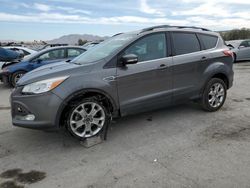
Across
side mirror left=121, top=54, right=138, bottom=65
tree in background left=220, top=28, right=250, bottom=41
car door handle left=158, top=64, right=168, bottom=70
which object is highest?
tree in background left=220, top=28, right=250, bottom=41

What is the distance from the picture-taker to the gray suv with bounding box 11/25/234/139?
4.01 metres

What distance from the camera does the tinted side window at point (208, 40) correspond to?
18.3 ft

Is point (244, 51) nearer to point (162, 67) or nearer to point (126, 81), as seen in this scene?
point (162, 67)

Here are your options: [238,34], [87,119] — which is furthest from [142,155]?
[238,34]

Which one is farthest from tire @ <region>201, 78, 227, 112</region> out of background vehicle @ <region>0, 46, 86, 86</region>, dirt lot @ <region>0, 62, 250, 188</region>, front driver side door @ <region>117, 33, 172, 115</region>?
background vehicle @ <region>0, 46, 86, 86</region>

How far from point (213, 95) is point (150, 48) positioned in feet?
5.95

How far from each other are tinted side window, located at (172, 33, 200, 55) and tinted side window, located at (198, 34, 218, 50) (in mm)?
194

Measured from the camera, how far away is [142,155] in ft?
12.7

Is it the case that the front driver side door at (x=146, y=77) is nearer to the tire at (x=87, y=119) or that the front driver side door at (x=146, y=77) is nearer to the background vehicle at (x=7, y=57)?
the tire at (x=87, y=119)

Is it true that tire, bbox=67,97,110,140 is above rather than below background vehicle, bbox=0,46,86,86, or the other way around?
below

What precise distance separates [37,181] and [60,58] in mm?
7273

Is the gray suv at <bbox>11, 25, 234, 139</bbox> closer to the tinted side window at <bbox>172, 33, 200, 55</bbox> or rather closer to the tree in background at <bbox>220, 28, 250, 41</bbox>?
the tinted side window at <bbox>172, 33, 200, 55</bbox>

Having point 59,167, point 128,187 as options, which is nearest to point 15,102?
point 59,167

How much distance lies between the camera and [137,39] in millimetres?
4699
